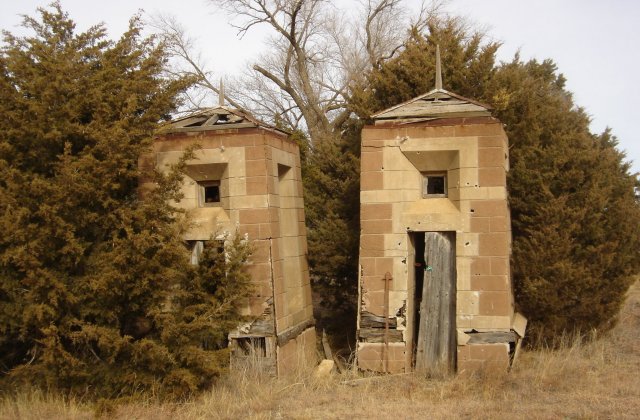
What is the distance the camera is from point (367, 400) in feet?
26.8

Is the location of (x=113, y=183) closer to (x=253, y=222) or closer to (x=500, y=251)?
(x=253, y=222)

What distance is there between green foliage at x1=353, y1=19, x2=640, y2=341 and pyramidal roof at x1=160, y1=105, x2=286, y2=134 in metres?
3.46

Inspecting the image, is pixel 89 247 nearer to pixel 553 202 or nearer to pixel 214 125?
pixel 214 125

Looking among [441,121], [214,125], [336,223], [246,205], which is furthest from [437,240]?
[214,125]

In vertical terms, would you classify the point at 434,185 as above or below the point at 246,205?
above

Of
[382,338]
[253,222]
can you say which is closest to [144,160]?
[253,222]

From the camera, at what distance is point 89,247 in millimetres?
8383

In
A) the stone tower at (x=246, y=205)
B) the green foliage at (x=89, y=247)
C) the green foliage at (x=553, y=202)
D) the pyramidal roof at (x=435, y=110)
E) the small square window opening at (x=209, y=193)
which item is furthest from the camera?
the green foliage at (x=553, y=202)

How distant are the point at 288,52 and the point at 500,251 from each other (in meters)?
17.6

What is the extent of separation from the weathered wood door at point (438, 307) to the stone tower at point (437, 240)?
16mm

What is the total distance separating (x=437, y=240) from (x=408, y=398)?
8.16 ft

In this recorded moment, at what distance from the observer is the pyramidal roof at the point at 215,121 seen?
9.80m

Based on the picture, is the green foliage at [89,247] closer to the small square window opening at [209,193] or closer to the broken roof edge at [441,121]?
the small square window opening at [209,193]

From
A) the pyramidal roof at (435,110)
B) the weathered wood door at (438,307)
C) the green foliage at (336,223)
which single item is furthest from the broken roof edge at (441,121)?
the green foliage at (336,223)
